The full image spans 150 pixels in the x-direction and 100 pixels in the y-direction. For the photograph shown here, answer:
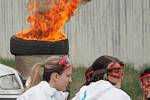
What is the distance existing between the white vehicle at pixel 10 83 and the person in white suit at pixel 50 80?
14.4 ft

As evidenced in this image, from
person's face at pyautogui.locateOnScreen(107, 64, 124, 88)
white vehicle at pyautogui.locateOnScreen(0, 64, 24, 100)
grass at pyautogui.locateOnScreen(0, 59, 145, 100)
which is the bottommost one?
grass at pyautogui.locateOnScreen(0, 59, 145, 100)

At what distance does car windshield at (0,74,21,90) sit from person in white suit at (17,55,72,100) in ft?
15.1

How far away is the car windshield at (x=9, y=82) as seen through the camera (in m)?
9.11

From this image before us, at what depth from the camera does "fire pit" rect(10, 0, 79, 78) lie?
1017 cm

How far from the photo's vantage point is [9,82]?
928 centimetres

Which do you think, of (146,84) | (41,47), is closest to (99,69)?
(146,84)

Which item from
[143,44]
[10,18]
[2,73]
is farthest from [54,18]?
[10,18]

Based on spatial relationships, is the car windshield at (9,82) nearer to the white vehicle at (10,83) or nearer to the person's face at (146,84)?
the white vehicle at (10,83)

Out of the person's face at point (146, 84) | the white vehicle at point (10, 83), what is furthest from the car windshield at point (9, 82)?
the person's face at point (146, 84)

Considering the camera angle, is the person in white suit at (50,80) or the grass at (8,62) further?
the grass at (8,62)

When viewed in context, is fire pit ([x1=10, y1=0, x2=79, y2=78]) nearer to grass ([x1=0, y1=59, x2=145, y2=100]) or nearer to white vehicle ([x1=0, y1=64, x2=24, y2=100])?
white vehicle ([x1=0, y1=64, x2=24, y2=100])

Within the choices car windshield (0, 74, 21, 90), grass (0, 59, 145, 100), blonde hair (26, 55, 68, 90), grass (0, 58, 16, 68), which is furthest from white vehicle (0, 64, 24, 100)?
grass (0, 58, 16, 68)

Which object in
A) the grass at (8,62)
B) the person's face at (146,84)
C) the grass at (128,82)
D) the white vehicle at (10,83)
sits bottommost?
the grass at (8,62)

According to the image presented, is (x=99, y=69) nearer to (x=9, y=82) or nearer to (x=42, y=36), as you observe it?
(x=9, y=82)
